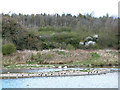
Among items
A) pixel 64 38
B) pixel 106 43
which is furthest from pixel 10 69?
pixel 64 38

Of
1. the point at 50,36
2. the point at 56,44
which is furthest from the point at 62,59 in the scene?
the point at 50,36

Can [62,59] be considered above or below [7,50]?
below

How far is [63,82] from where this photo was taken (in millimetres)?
18297

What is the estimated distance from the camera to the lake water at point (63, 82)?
17125 mm

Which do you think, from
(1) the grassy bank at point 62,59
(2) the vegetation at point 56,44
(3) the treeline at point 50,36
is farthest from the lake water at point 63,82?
(3) the treeline at point 50,36

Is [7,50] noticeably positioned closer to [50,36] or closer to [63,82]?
[63,82]

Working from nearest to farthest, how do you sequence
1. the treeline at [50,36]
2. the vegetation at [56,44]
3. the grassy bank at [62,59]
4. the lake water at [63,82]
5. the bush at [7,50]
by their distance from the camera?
1. the lake water at [63,82]
2. the grassy bank at [62,59]
3. the vegetation at [56,44]
4. the bush at [7,50]
5. the treeline at [50,36]

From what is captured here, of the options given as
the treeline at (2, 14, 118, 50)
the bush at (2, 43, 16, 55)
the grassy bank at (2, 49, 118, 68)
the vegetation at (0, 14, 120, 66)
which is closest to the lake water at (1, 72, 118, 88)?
the grassy bank at (2, 49, 118, 68)

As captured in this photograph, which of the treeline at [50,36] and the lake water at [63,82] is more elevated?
the treeline at [50,36]

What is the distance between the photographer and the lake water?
56.2ft

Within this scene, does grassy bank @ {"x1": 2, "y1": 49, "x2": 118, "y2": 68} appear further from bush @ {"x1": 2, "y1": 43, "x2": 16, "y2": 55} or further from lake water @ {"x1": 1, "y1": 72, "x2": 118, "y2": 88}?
lake water @ {"x1": 1, "y1": 72, "x2": 118, "y2": 88}

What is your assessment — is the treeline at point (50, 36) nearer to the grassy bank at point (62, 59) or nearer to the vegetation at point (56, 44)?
the vegetation at point (56, 44)

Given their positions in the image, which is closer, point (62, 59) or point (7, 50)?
point (62, 59)

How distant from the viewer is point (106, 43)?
3878 centimetres
